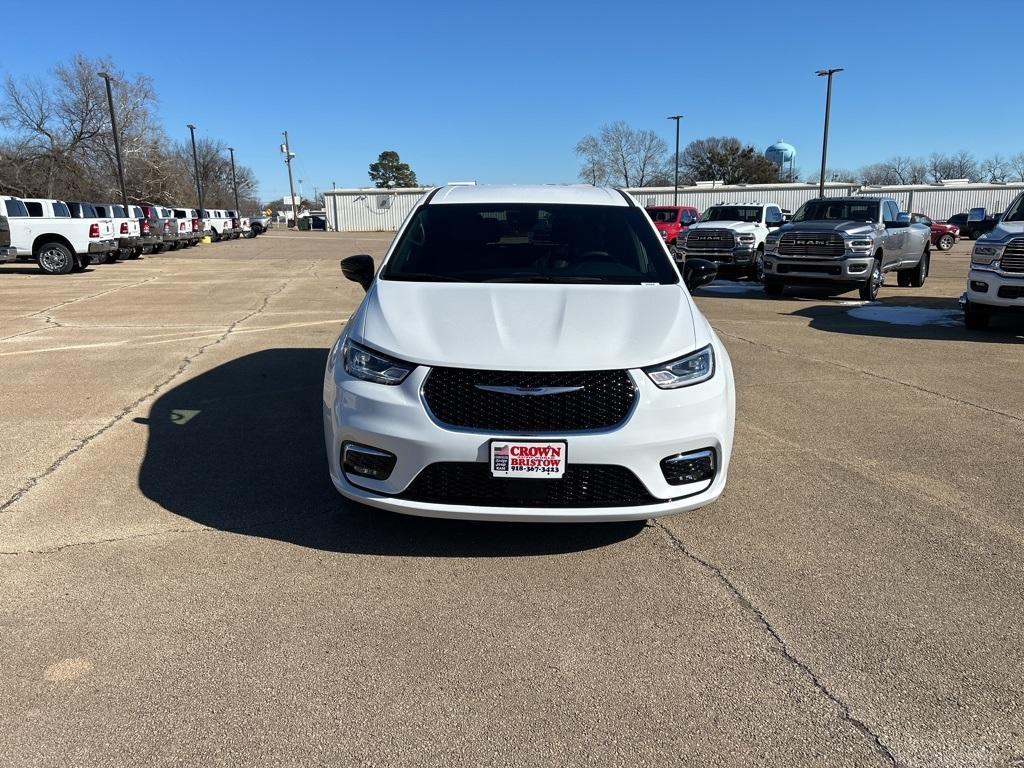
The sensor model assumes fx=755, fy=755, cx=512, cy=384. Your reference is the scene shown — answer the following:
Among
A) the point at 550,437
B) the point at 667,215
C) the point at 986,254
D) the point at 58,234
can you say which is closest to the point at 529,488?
the point at 550,437

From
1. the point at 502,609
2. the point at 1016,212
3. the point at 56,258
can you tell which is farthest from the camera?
the point at 56,258

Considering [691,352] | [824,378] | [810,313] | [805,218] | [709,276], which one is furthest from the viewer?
[805,218]

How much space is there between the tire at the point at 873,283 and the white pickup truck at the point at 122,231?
64.4 feet

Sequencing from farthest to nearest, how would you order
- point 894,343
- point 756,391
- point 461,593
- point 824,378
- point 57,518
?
point 894,343
point 824,378
point 756,391
point 57,518
point 461,593

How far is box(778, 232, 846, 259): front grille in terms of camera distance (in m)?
13.6

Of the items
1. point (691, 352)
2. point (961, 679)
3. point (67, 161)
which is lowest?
point (961, 679)

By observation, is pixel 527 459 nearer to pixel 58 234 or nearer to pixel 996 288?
pixel 996 288

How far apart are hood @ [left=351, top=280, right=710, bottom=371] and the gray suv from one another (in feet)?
35.1

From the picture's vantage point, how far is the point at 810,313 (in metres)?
12.4

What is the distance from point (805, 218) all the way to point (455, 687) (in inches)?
573

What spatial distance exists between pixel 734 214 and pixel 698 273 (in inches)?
614

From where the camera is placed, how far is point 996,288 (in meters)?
9.27

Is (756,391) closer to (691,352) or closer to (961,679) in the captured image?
(691,352)

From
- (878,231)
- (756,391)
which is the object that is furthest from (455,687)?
(878,231)
